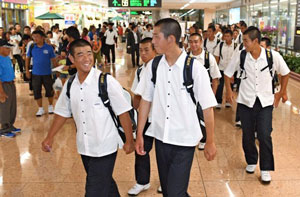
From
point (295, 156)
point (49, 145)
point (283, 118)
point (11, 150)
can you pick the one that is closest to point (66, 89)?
point (49, 145)

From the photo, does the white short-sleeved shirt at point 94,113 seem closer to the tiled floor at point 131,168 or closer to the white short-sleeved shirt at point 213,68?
the tiled floor at point 131,168

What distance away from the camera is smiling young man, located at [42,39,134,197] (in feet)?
9.05

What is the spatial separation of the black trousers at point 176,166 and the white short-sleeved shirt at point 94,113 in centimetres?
42

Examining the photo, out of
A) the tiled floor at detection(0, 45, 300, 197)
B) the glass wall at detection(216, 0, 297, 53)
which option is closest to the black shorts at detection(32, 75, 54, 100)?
the tiled floor at detection(0, 45, 300, 197)

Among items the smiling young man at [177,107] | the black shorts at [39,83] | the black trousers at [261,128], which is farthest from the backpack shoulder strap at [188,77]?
the black shorts at [39,83]

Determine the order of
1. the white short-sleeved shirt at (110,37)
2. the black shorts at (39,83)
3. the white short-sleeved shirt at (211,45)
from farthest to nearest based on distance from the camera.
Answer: the white short-sleeved shirt at (110,37) < the white short-sleeved shirt at (211,45) < the black shorts at (39,83)

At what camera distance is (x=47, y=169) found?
4559 millimetres

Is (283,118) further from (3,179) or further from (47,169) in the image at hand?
(3,179)

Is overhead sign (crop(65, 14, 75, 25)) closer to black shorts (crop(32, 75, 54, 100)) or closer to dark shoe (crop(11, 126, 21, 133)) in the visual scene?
black shorts (crop(32, 75, 54, 100))

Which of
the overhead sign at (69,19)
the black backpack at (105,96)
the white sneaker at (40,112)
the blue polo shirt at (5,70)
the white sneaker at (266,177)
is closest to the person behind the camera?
the black backpack at (105,96)

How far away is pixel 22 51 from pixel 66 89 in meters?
8.82

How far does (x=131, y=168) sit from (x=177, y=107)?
2.15 metres

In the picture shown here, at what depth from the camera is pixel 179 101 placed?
2607 millimetres

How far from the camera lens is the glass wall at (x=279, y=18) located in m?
13.7
